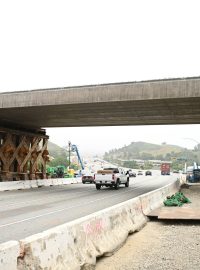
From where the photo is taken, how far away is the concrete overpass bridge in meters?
23.2

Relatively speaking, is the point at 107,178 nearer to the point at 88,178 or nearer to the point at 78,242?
the point at 88,178

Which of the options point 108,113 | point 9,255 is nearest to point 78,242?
point 9,255

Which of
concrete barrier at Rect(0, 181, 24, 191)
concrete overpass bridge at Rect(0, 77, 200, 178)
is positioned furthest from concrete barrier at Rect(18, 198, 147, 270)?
concrete barrier at Rect(0, 181, 24, 191)

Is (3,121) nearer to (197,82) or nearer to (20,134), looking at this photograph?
(20,134)

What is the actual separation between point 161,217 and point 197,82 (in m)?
10.5

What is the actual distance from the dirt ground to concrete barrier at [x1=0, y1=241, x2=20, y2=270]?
269 centimetres

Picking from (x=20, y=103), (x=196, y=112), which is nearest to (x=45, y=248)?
(x=20, y=103)

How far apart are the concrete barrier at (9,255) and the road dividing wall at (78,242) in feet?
0.08

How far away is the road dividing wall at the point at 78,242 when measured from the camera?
17.7ft

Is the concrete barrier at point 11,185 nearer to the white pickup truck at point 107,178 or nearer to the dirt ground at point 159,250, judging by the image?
the white pickup truck at point 107,178

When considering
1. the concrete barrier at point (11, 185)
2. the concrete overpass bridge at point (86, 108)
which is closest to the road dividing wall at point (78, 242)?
the concrete overpass bridge at point (86, 108)

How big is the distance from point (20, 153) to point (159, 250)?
87.1ft

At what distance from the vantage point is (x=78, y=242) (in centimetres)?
702

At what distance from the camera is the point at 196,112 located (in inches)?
1147
